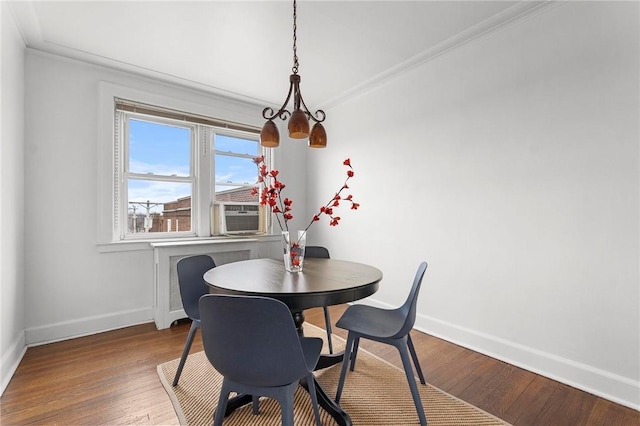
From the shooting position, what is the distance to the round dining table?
4.73 ft

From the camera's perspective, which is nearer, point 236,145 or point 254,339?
point 254,339

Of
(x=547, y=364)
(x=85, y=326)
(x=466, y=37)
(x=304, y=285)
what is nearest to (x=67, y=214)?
(x=85, y=326)

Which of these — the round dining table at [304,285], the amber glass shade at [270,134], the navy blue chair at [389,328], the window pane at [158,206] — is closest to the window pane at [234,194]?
the window pane at [158,206]

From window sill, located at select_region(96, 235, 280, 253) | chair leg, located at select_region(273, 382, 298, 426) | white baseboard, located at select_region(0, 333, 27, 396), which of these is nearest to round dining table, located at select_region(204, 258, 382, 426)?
chair leg, located at select_region(273, 382, 298, 426)

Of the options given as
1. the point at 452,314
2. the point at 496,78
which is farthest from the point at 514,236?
the point at 496,78

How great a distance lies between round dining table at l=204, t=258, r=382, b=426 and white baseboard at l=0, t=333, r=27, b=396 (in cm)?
151

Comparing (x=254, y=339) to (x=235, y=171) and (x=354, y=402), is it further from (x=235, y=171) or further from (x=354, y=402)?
(x=235, y=171)

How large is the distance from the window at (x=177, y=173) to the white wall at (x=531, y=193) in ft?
5.98

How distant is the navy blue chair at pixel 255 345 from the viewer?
1143 mm

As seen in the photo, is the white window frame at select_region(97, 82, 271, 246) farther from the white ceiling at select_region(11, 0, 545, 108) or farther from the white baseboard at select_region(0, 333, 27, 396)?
the white baseboard at select_region(0, 333, 27, 396)

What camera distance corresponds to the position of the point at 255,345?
1167mm

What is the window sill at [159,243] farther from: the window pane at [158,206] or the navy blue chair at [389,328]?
the navy blue chair at [389,328]

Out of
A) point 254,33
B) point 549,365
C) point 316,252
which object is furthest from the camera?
point 316,252

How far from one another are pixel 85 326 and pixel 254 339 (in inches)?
101
